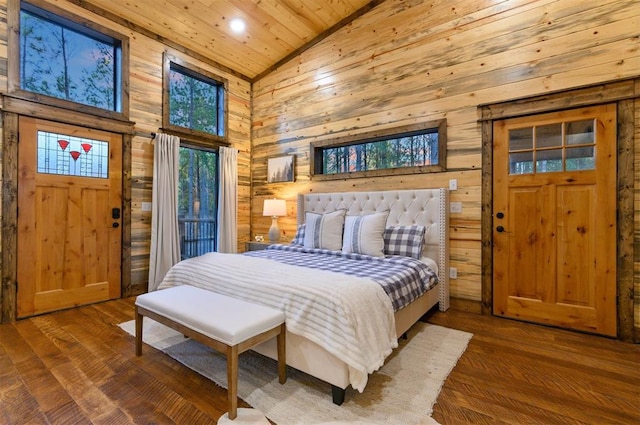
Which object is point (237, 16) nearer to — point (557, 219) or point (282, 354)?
point (282, 354)

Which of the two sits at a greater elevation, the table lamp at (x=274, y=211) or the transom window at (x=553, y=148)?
the transom window at (x=553, y=148)

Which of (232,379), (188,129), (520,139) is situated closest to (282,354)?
(232,379)

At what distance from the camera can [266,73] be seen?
5.11 metres

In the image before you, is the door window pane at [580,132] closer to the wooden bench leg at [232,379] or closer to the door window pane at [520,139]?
the door window pane at [520,139]

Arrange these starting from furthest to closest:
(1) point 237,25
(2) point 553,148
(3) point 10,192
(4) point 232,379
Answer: (1) point 237,25, (3) point 10,192, (2) point 553,148, (4) point 232,379

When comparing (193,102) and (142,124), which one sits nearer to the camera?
(142,124)

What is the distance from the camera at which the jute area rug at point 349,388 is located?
161cm

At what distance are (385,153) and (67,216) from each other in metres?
3.77

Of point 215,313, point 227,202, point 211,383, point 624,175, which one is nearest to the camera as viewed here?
point 215,313

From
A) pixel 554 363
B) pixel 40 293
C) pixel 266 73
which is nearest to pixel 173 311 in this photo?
pixel 40 293

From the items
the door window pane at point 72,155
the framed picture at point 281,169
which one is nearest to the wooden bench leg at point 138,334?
the door window pane at point 72,155

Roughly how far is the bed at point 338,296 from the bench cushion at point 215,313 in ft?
0.36

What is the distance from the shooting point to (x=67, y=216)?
3328 millimetres

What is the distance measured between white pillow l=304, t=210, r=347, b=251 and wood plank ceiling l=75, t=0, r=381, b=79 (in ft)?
8.97
